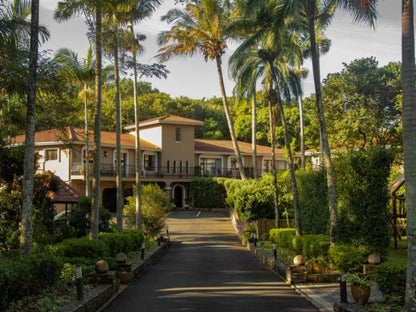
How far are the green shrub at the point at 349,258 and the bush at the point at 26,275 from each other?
856cm

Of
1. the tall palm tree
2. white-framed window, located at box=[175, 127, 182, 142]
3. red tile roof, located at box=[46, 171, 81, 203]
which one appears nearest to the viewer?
the tall palm tree

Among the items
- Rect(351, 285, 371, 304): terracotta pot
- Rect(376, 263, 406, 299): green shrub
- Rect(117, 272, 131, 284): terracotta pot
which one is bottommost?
Rect(117, 272, 131, 284): terracotta pot

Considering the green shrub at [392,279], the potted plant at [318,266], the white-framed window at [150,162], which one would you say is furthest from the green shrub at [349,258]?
the white-framed window at [150,162]

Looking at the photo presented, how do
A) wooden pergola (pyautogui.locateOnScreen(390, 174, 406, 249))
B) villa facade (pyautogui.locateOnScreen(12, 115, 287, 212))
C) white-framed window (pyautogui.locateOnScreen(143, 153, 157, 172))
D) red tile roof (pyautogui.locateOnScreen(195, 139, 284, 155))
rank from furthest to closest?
red tile roof (pyautogui.locateOnScreen(195, 139, 284, 155))
white-framed window (pyautogui.locateOnScreen(143, 153, 157, 172))
villa facade (pyautogui.locateOnScreen(12, 115, 287, 212))
wooden pergola (pyautogui.locateOnScreen(390, 174, 406, 249))

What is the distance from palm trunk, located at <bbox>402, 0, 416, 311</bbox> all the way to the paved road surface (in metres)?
2.93

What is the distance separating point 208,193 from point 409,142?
1539 inches

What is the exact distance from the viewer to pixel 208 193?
156 feet

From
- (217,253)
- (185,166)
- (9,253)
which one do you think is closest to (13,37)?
(9,253)

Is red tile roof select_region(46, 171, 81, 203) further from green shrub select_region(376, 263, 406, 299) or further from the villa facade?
the villa facade

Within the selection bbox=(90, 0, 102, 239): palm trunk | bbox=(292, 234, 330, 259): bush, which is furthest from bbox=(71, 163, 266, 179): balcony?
bbox=(292, 234, 330, 259): bush

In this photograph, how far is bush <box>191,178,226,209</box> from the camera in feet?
154

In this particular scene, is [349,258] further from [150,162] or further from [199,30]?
[150,162]

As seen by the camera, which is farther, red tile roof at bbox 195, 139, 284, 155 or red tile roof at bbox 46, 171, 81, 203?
red tile roof at bbox 195, 139, 284, 155

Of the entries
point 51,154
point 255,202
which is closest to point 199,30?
point 255,202
